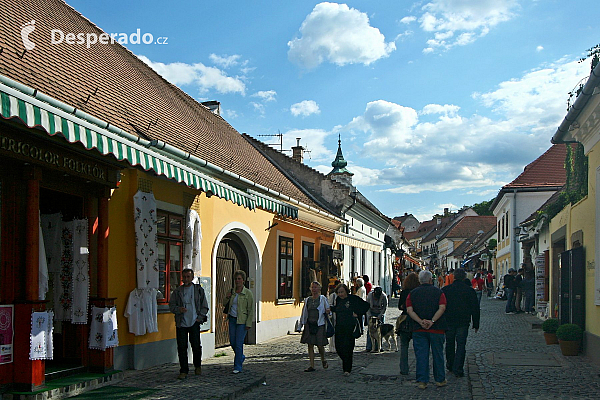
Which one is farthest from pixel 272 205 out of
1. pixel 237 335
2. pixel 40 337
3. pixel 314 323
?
pixel 40 337

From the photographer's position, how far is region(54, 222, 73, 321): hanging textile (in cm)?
887

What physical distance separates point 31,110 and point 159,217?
16.4ft

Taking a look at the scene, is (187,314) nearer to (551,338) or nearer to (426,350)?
(426,350)

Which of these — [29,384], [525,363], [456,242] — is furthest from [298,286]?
[456,242]

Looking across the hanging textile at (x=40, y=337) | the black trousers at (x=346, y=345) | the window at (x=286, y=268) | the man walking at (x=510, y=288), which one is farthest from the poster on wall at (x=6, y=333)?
the man walking at (x=510, y=288)

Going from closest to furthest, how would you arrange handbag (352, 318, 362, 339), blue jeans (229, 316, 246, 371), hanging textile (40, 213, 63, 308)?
hanging textile (40, 213, 63, 308)
blue jeans (229, 316, 246, 371)
handbag (352, 318, 362, 339)

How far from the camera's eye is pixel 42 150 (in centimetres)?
733

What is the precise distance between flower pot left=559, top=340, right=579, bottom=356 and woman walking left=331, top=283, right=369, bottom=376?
427 cm

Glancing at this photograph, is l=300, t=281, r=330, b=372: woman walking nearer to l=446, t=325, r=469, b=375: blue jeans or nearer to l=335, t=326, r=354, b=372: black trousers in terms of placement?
l=335, t=326, r=354, b=372: black trousers

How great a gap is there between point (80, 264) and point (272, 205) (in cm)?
381

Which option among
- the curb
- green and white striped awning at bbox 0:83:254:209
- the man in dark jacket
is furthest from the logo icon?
the man in dark jacket

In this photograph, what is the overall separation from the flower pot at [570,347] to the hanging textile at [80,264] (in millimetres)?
8660

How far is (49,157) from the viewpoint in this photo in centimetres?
745

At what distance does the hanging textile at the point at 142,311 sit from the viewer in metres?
9.51
